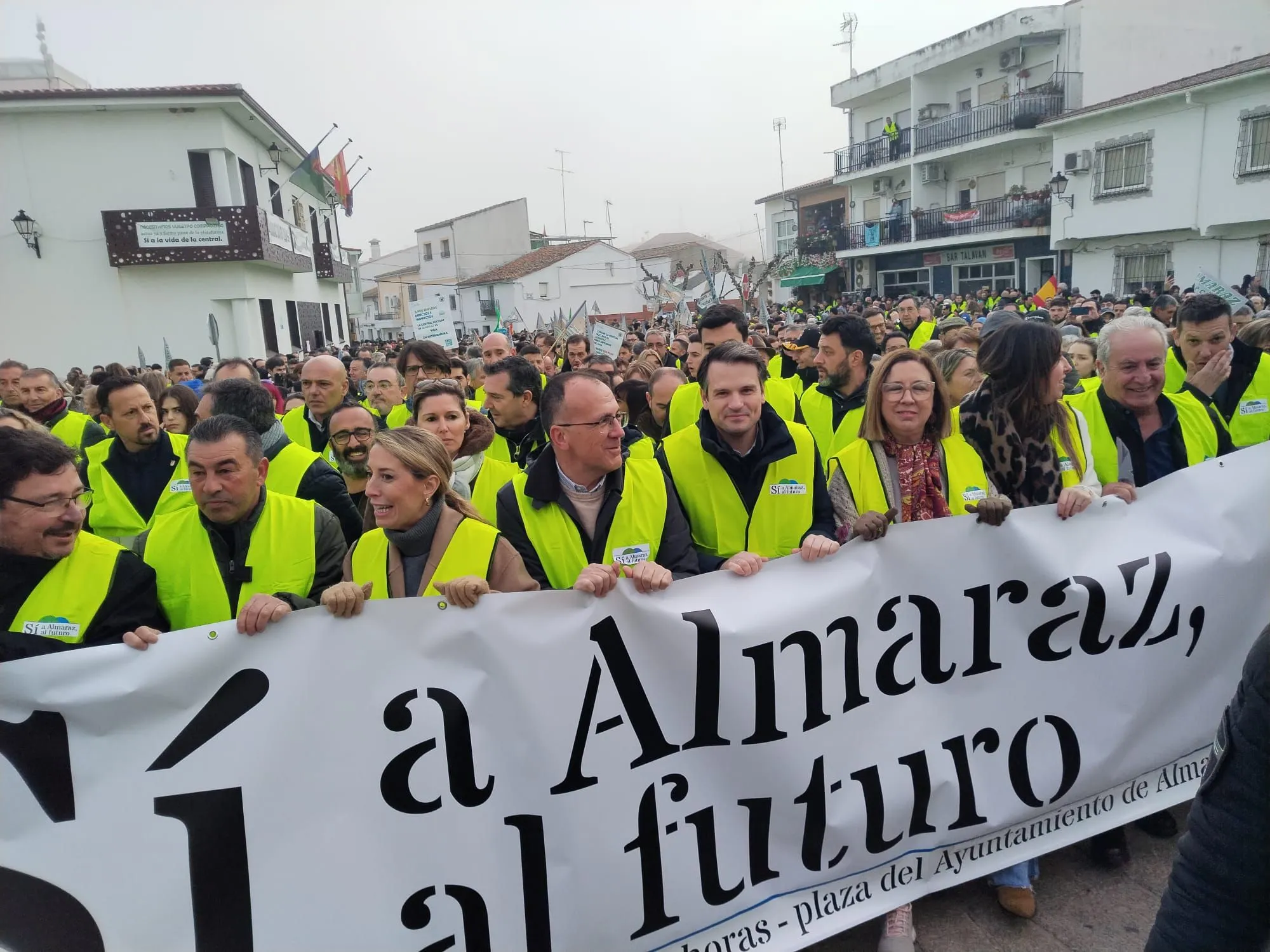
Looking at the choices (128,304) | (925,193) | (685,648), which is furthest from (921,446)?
(925,193)

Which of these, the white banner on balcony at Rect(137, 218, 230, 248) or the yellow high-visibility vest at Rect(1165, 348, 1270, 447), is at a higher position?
the white banner on balcony at Rect(137, 218, 230, 248)

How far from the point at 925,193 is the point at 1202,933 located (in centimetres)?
3865

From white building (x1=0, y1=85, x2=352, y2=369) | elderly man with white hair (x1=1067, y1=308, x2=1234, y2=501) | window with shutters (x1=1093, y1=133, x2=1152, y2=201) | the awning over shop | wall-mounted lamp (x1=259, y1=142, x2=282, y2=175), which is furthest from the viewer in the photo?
the awning over shop

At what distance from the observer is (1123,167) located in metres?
26.0

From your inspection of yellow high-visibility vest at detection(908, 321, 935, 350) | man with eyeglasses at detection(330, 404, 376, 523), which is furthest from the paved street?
yellow high-visibility vest at detection(908, 321, 935, 350)

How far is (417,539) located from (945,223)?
3543 centimetres

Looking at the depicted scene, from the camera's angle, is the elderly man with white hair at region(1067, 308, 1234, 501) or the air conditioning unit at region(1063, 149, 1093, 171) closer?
the elderly man with white hair at region(1067, 308, 1234, 501)

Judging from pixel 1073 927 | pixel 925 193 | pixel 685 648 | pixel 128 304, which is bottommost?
pixel 1073 927

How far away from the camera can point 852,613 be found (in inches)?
111

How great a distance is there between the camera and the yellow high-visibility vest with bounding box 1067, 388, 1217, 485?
368cm

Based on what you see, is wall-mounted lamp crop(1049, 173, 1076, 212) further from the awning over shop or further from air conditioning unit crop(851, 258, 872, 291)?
the awning over shop

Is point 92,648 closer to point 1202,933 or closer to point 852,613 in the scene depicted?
point 852,613

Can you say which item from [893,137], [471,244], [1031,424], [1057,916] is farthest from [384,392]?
[471,244]

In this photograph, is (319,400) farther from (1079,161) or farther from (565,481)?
(1079,161)
